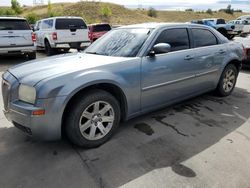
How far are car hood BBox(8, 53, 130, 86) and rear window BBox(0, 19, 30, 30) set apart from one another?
6.83m

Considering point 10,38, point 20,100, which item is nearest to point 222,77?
point 20,100

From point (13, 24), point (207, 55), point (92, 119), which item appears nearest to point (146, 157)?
point (92, 119)

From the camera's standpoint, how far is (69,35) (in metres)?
11.0

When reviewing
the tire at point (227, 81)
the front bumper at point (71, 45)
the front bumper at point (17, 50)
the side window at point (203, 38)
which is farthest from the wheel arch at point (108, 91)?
the front bumper at point (71, 45)

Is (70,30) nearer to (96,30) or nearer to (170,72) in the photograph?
(96,30)

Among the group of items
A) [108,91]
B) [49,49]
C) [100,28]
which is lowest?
[49,49]

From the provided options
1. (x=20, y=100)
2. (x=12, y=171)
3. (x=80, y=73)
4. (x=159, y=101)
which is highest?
(x=80, y=73)

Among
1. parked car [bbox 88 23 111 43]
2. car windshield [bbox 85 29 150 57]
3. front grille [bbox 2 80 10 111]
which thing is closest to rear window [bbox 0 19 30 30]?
parked car [bbox 88 23 111 43]

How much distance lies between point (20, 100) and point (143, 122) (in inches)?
77.0

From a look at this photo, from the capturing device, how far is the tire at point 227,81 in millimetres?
4938

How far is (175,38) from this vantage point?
3.99 metres

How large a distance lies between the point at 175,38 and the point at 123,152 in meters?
2.15

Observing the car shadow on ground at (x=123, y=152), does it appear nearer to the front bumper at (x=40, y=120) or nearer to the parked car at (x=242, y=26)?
the front bumper at (x=40, y=120)

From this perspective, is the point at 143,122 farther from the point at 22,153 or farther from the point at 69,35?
the point at 69,35
